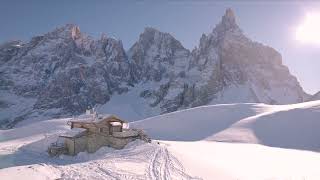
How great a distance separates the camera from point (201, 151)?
4134 cm

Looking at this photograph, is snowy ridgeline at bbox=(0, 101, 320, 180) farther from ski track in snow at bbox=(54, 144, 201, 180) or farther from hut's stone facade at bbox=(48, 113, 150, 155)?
hut's stone facade at bbox=(48, 113, 150, 155)

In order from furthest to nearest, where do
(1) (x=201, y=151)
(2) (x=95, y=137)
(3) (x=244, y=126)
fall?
(3) (x=244, y=126) < (2) (x=95, y=137) < (1) (x=201, y=151)

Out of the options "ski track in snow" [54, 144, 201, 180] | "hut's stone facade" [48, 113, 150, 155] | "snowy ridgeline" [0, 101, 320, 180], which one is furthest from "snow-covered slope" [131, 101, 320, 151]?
"ski track in snow" [54, 144, 201, 180]

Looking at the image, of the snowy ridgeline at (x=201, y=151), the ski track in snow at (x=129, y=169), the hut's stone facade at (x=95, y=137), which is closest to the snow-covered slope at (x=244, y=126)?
the snowy ridgeline at (x=201, y=151)

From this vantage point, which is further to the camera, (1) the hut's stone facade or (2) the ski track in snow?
(1) the hut's stone facade

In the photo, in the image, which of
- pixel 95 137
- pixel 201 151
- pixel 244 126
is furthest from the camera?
pixel 244 126

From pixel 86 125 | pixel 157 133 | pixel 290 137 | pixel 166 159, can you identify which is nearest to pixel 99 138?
pixel 86 125

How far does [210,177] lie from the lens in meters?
28.7

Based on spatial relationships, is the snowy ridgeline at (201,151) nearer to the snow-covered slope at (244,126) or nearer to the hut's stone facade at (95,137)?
the snow-covered slope at (244,126)

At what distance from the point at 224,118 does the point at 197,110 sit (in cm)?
684

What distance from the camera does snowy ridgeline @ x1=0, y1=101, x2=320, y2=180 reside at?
28328mm

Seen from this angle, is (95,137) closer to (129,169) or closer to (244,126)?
(129,169)

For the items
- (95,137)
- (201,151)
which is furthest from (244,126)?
(95,137)

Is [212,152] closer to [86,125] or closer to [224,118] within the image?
[86,125]
